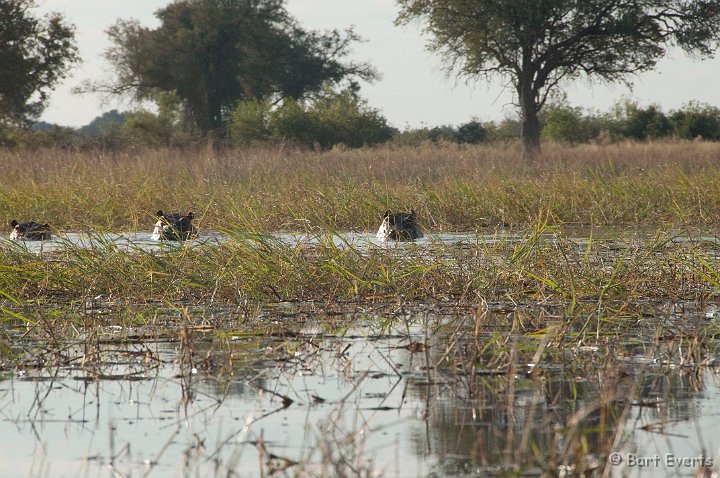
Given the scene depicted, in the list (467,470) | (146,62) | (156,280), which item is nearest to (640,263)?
(156,280)

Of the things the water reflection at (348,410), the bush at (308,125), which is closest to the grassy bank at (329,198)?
the water reflection at (348,410)

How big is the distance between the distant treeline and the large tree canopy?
1.19 m

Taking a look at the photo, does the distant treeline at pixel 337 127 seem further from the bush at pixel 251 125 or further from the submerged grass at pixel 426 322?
the submerged grass at pixel 426 322

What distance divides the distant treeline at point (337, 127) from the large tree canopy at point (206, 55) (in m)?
1.19

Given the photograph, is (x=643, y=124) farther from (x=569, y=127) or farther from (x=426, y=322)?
(x=426, y=322)

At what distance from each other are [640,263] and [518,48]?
23350mm

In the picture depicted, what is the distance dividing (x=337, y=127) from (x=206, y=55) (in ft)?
26.8

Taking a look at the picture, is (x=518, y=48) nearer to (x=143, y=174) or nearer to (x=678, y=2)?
(x=678, y=2)

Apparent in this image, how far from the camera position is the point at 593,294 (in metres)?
5.56

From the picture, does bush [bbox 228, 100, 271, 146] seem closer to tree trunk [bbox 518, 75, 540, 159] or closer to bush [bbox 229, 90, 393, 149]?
bush [bbox 229, 90, 393, 149]

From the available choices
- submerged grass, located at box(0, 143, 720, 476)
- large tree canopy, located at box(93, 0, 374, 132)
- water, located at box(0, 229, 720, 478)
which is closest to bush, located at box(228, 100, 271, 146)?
large tree canopy, located at box(93, 0, 374, 132)

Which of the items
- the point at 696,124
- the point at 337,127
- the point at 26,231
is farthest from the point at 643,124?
the point at 26,231

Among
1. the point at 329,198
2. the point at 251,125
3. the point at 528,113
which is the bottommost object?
the point at 329,198

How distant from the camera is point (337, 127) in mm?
38750
